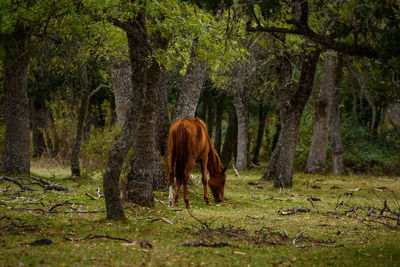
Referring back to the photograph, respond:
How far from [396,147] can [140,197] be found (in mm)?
23510

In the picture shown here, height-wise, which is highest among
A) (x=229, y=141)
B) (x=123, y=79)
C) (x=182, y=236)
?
(x=123, y=79)

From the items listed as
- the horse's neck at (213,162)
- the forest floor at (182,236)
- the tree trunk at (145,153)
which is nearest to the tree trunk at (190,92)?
the horse's neck at (213,162)

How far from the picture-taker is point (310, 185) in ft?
62.3

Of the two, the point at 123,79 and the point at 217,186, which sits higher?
the point at 123,79

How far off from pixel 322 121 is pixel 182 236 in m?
17.9

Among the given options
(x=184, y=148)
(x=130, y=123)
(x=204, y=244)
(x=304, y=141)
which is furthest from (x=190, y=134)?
(x=304, y=141)

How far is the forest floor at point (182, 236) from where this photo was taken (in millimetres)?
6316

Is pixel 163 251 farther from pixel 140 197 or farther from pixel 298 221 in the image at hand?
pixel 298 221

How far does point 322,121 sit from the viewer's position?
2425cm

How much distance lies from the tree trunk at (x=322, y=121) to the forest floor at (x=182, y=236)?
40.8 feet

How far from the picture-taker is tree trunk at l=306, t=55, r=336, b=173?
2383cm

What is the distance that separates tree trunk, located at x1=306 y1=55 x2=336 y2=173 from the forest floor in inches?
490

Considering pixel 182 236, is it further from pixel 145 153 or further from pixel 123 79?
pixel 123 79

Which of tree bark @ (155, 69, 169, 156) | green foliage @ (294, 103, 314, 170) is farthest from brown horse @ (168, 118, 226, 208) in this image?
green foliage @ (294, 103, 314, 170)
